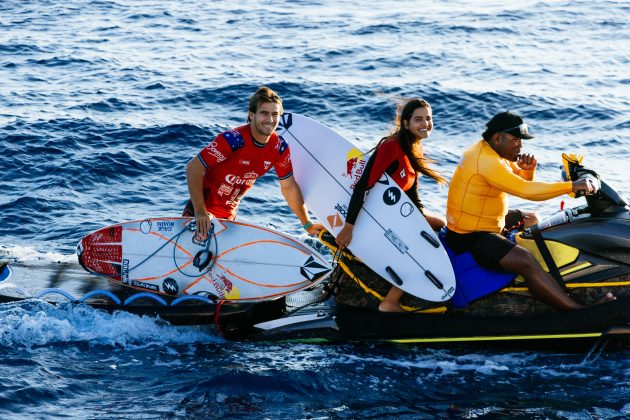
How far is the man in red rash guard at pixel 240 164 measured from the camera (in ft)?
26.1

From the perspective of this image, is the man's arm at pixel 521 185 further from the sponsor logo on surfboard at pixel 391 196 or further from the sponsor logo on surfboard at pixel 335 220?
the sponsor logo on surfboard at pixel 335 220

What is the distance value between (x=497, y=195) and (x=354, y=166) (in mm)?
1455

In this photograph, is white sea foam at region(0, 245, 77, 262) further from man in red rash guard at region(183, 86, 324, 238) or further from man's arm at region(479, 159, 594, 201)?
man's arm at region(479, 159, 594, 201)

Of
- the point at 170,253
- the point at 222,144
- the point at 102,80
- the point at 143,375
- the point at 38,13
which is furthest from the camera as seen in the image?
the point at 38,13

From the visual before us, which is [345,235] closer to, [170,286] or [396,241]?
[396,241]

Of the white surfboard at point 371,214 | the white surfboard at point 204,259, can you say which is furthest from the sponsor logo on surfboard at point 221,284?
the white surfboard at point 371,214

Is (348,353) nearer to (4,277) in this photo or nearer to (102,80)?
(4,277)

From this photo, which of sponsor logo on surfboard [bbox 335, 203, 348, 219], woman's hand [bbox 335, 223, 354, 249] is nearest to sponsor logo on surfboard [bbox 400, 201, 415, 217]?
woman's hand [bbox 335, 223, 354, 249]

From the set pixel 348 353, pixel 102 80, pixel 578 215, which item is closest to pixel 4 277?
pixel 348 353

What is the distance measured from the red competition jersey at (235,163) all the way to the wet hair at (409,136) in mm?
1095

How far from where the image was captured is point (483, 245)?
7.62 meters

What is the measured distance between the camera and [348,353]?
8.01 metres

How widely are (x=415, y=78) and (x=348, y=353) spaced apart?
10.9 metres

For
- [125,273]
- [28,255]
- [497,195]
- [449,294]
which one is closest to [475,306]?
[449,294]
